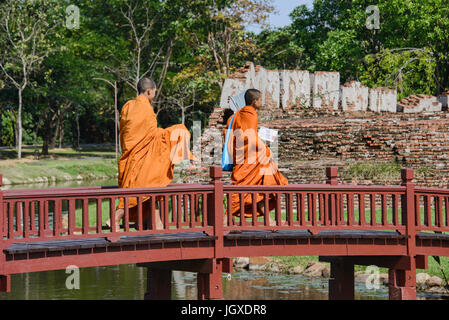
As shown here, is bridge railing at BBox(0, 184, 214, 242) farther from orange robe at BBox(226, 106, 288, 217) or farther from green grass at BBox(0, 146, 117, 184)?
green grass at BBox(0, 146, 117, 184)

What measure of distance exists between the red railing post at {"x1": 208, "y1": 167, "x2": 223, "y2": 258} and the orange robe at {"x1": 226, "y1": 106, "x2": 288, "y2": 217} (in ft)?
2.63

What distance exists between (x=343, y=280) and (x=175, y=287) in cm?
556

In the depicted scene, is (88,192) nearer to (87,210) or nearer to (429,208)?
(87,210)

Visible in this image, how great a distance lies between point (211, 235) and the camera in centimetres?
887

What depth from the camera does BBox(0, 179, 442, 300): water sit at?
45.8ft

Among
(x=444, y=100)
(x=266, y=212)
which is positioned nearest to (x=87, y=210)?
(x=266, y=212)

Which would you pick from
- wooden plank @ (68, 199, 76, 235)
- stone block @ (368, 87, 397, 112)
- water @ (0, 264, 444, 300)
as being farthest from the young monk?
stone block @ (368, 87, 397, 112)

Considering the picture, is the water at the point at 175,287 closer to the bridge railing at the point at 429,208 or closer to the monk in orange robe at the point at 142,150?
the bridge railing at the point at 429,208

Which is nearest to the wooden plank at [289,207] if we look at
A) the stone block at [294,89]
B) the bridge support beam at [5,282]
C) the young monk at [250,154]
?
the young monk at [250,154]

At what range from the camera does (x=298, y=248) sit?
9234 mm

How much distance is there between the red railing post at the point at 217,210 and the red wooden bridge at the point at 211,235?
1cm

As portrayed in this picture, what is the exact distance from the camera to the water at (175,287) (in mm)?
13969

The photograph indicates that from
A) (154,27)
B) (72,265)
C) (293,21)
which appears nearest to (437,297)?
(72,265)
